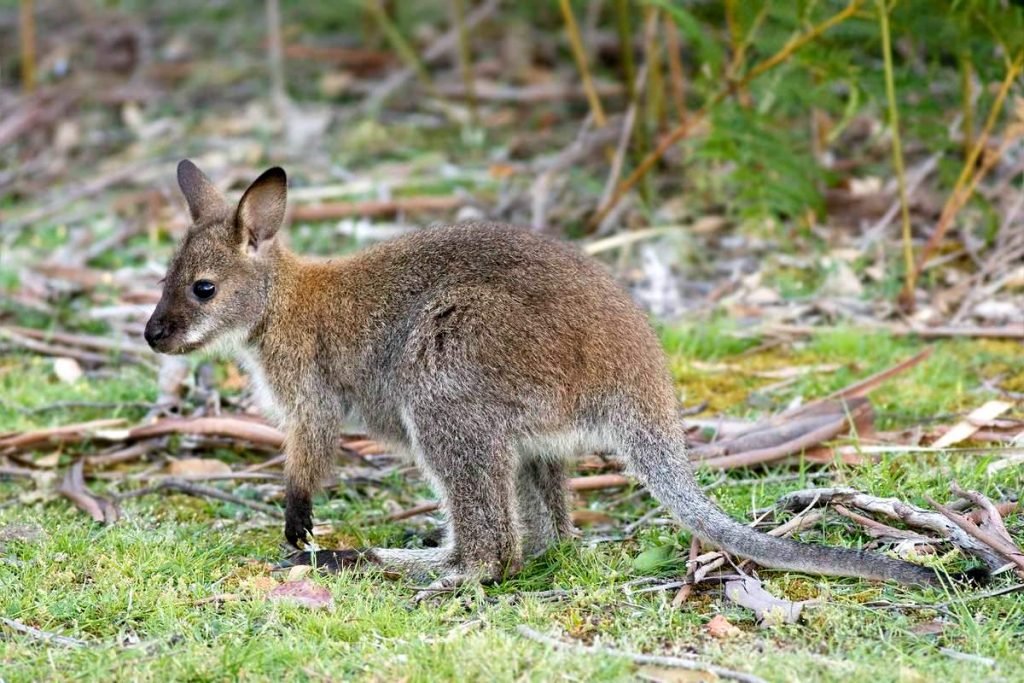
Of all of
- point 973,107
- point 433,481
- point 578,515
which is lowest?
point 578,515

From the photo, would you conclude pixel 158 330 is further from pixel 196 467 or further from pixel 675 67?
pixel 675 67

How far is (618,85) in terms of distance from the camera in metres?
9.92

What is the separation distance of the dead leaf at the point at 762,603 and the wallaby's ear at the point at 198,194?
2333 millimetres

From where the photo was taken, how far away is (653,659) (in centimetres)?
372

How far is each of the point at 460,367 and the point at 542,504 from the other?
2.42ft

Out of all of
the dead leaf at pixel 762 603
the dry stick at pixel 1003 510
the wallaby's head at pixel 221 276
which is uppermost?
the wallaby's head at pixel 221 276

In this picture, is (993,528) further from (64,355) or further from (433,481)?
(64,355)

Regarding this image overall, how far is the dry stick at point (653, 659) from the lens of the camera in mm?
3607

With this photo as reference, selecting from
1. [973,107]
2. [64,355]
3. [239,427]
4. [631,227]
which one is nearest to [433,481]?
[239,427]

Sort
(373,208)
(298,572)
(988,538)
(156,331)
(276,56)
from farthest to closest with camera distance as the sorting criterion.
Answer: (276,56), (373,208), (156,331), (298,572), (988,538)

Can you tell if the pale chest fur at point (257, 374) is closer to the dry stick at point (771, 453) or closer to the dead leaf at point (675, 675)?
the dry stick at point (771, 453)

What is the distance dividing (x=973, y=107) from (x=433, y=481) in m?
4.25

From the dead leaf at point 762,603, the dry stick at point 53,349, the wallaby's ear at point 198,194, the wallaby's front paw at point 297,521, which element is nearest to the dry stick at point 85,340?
the dry stick at point 53,349

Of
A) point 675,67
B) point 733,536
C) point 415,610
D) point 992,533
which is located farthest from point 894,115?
point 415,610
